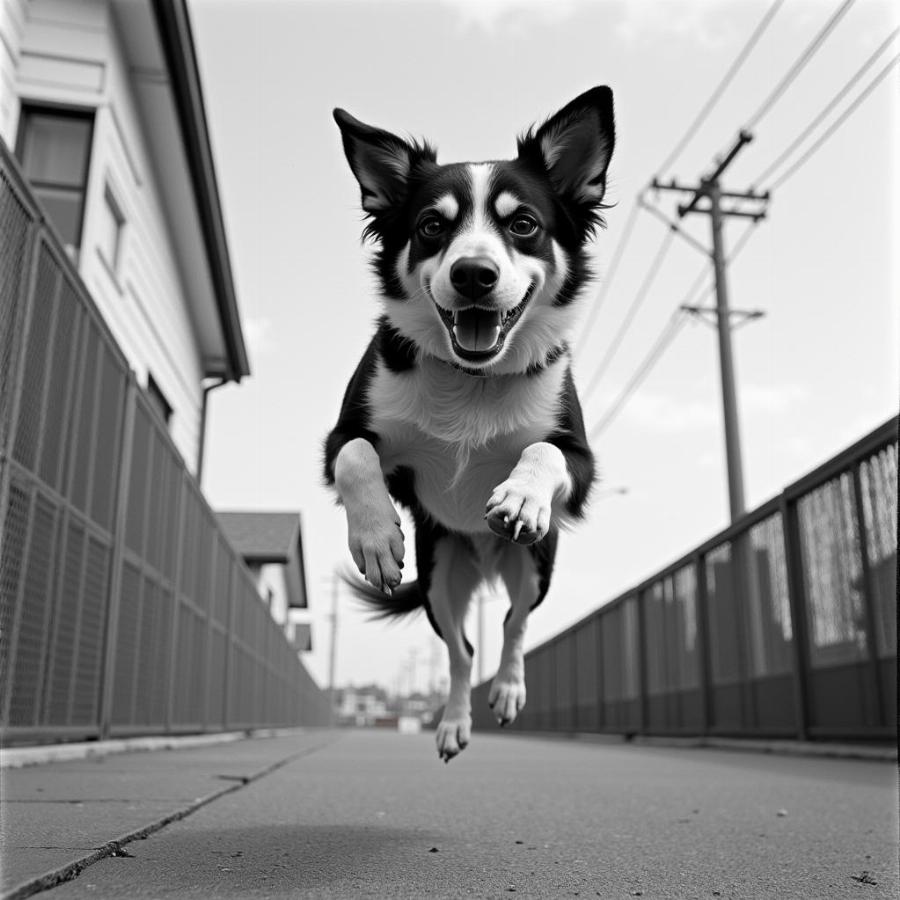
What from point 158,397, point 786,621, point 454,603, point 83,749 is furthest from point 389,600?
point 158,397

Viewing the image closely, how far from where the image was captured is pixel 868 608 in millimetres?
7367

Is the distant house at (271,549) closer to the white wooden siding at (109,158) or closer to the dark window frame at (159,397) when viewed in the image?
the dark window frame at (159,397)

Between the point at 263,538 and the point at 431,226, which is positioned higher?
the point at 263,538

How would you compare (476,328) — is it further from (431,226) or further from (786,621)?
(786,621)

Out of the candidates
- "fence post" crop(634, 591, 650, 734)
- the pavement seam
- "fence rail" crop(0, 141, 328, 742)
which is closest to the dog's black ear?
the pavement seam

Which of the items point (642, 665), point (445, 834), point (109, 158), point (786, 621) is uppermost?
point (109, 158)

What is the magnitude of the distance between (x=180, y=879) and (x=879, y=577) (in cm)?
599

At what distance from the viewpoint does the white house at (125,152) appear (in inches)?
355

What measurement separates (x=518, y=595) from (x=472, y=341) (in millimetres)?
1449

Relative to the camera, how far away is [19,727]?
197 inches

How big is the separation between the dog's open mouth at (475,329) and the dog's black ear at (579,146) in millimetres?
407

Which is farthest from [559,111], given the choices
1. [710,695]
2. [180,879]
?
[710,695]

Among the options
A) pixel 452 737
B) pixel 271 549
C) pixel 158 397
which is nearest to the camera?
pixel 452 737

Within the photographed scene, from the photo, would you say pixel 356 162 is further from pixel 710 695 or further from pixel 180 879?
pixel 710 695
